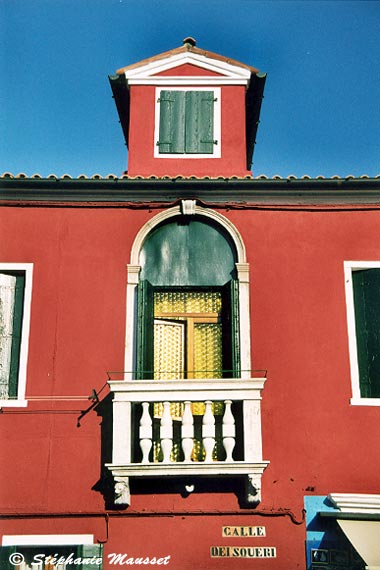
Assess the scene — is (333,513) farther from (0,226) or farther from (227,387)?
(0,226)

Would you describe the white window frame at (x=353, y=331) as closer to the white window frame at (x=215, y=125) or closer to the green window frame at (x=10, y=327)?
the white window frame at (x=215, y=125)

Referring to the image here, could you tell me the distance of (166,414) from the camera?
9.98m

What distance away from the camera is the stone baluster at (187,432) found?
987cm

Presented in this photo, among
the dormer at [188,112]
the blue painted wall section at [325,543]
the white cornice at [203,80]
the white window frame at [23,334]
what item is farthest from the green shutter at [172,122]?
the blue painted wall section at [325,543]

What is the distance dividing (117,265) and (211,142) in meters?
3.38

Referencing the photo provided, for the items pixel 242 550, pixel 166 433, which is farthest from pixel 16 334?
pixel 242 550

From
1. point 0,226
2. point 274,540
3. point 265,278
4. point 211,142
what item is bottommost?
point 274,540

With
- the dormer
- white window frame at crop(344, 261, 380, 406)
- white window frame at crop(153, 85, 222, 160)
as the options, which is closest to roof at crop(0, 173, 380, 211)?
white window frame at crop(344, 261, 380, 406)

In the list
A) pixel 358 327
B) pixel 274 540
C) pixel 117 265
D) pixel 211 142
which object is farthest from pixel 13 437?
pixel 211 142

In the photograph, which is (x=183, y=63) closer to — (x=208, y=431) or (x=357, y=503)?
(x=208, y=431)

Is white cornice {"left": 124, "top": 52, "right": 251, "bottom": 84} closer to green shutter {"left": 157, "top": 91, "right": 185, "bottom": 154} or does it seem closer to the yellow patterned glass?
green shutter {"left": 157, "top": 91, "right": 185, "bottom": 154}

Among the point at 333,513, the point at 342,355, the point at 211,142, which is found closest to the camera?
the point at 333,513

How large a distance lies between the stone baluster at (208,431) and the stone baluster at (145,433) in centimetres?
71

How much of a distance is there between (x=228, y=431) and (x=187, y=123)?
585 centimetres
